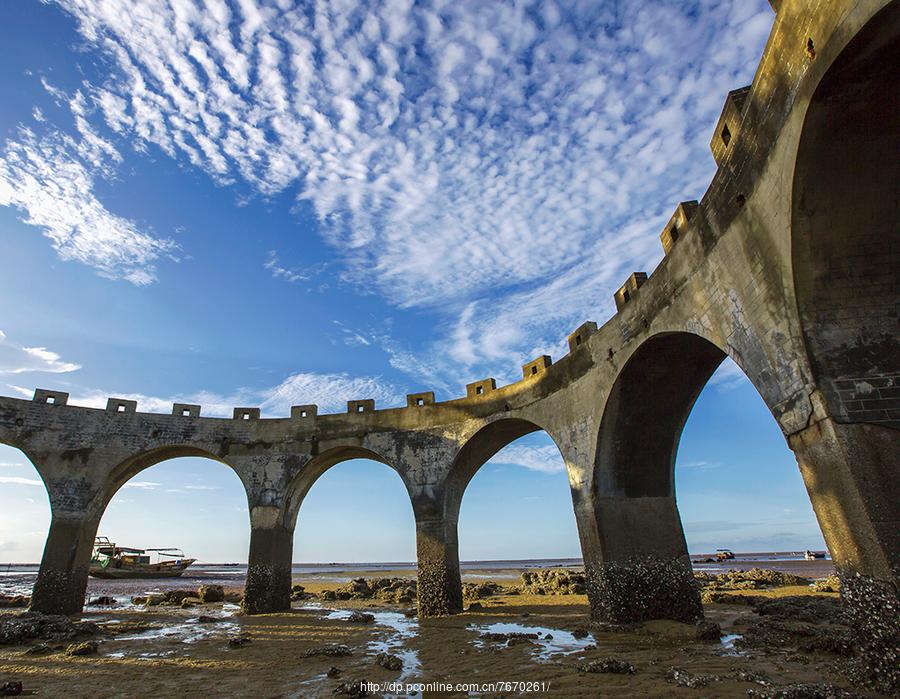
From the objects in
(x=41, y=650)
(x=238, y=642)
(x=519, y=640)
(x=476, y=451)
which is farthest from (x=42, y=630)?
(x=476, y=451)

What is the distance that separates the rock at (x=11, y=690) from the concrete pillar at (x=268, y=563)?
8367mm

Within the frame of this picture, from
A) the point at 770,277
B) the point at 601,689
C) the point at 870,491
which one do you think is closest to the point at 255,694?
the point at 601,689

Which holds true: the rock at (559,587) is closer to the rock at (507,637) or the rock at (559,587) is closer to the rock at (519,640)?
the rock at (507,637)

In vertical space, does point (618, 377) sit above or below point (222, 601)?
above

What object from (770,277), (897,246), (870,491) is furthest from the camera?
(770,277)

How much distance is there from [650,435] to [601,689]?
6.01 metres

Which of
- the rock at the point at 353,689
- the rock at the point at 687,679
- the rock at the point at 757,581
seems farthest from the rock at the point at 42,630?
the rock at the point at 757,581

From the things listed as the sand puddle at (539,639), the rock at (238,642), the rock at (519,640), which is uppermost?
the rock at (238,642)

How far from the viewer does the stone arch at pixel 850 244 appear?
4.76m

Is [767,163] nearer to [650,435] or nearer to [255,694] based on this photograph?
[650,435]

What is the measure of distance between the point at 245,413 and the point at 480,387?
25.8 feet

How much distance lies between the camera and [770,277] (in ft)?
19.3

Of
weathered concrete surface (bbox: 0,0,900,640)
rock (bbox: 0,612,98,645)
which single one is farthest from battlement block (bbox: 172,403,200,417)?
rock (bbox: 0,612,98,645)

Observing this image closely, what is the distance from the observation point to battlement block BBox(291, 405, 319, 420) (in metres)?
16.1
